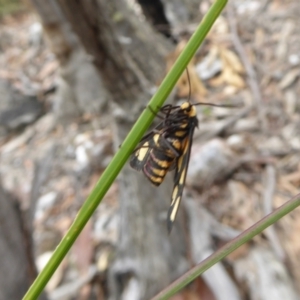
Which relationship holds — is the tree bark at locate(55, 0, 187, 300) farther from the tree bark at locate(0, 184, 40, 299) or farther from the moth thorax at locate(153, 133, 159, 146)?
the moth thorax at locate(153, 133, 159, 146)

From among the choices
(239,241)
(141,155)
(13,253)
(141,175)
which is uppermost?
(239,241)

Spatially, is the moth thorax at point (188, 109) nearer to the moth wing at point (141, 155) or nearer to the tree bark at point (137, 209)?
the moth wing at point (141, 155)

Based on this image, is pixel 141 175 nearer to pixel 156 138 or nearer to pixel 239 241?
pixel 156 138

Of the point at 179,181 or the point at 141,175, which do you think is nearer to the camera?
the point at 179,181

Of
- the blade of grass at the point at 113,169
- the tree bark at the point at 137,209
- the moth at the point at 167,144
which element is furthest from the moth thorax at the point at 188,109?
the tree bark at the point at 137,209

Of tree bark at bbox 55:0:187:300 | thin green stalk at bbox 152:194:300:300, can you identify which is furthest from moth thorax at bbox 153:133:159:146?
tree bark at bbox 55:0:187:300

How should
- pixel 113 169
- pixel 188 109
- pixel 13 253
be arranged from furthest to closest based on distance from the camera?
pixel 13 253
pixel 188 109
pixel 113 169

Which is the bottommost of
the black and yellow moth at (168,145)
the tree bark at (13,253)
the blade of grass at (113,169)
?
the tree bark at (13,253)

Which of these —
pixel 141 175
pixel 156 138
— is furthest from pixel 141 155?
pixel 141 175
